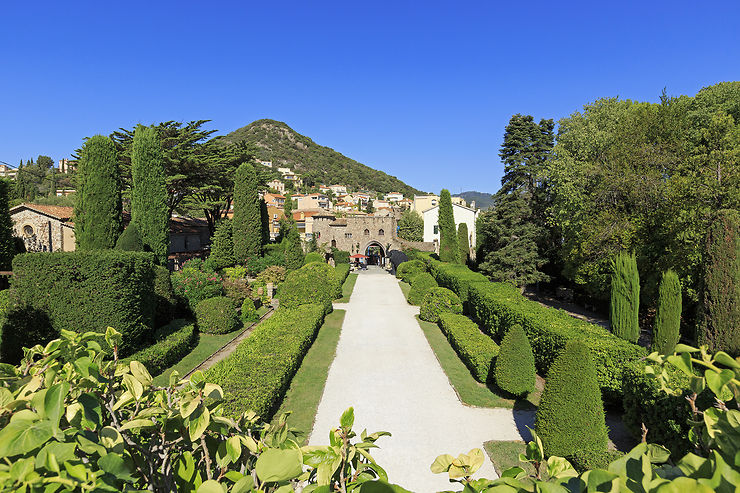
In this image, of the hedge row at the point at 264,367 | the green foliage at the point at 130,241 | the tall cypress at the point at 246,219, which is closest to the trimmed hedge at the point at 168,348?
the hedge row at the point at 264,367

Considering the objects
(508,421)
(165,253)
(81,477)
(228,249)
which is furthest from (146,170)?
(81,477)

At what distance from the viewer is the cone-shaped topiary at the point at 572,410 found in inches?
253

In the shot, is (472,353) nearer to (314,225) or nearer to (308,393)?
(308,393)

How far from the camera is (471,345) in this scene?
11922 millimetres

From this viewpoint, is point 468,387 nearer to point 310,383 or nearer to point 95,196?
point 310,383

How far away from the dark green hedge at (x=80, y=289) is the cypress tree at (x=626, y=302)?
14.5 m

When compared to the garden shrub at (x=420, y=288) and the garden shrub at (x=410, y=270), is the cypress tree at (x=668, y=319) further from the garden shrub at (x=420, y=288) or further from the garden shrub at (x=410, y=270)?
the garden shrub at (x=410, y=270)

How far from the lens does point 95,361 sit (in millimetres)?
1804

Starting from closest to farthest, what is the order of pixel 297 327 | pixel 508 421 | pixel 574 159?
pixel 508 421 → pixel 297 327 → pixel 574 159

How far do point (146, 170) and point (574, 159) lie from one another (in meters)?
24.1

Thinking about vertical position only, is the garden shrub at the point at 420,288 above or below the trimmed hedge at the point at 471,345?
above

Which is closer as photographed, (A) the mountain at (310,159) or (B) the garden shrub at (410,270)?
(B) the garden shrub at (410,270)

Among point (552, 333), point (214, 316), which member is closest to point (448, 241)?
point (552, 333)

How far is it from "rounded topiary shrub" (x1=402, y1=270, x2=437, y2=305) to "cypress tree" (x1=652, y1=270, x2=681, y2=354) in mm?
11444
